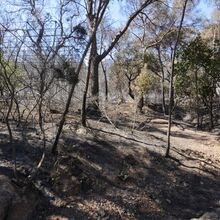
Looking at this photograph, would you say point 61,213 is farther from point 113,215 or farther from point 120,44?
point 120,44

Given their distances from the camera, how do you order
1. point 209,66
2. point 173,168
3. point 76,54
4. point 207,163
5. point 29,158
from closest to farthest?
1. point 29,158
2. point 76,54
3. point 173,168
4. point 207,163
5. point 209,66

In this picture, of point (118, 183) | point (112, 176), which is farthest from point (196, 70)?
point (118, 183)

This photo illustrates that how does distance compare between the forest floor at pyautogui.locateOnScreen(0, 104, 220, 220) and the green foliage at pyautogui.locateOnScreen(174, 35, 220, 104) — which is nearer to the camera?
the forest floor at pyautogui.locateOnScreen(0, 104, 220, 220)

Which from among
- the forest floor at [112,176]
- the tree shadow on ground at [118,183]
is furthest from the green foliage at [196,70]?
the tree shadow on ground at [118,183]

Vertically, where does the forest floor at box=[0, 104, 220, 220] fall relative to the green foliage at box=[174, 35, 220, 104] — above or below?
below

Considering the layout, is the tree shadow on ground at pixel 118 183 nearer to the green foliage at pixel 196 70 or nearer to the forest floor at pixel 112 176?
the forest floor at pixel 112 176

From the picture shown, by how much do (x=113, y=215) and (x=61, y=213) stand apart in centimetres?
96

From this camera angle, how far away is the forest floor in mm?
7578

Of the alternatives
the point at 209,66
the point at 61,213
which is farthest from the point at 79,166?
the point at 209,66

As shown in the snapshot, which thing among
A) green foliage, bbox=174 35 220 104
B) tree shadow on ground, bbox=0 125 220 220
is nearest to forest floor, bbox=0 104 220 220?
tree shadow on ground, bbox=0 125 220 220

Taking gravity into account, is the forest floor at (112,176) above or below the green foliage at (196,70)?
below

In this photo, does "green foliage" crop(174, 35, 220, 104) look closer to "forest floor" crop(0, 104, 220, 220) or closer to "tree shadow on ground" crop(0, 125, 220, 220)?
"forest floor" crop(0, 104, 220, 220)

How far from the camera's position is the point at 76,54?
9.30 metres

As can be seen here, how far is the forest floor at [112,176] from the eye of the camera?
7578 millimetres
